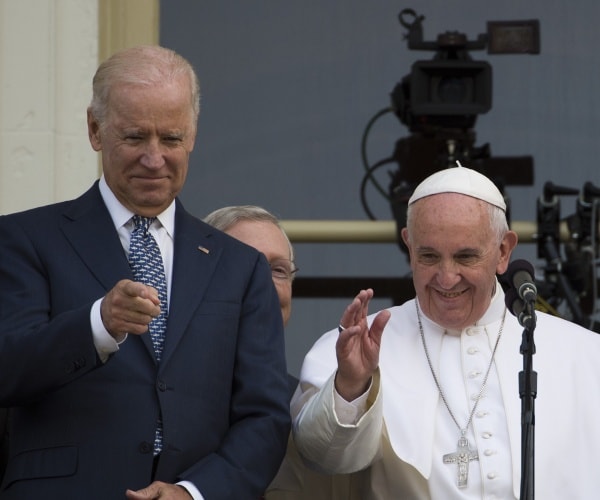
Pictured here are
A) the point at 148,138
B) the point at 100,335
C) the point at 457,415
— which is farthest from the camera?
the point at 457,415

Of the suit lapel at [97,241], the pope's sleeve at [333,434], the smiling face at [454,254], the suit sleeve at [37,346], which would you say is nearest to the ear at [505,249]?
the smiling face at [454,254]

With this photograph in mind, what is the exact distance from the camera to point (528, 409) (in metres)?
3.75

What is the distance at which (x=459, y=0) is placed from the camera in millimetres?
6410

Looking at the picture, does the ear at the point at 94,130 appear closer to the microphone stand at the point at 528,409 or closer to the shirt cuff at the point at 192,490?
the shirt cuff at the point at 192,490

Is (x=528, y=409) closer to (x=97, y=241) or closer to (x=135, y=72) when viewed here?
(x=97, y=241)

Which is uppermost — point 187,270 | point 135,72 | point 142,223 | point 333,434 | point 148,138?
point 135,72

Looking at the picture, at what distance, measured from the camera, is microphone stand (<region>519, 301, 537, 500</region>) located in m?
3.69

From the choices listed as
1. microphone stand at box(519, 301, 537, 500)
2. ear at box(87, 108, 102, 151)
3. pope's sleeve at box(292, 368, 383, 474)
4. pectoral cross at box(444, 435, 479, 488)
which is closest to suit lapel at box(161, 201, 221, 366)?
ear at box(87, 108, 102, 151)

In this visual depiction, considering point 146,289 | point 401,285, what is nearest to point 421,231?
point 146,289

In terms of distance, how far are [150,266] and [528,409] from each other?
0.90 m

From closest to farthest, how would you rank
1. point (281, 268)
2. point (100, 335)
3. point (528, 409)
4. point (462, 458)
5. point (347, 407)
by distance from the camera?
point (100, 335), point (528, 409), point (347, 407), point (462, 458), point (281, 268)

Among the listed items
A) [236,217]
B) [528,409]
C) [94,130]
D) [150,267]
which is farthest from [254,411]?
[236,217]

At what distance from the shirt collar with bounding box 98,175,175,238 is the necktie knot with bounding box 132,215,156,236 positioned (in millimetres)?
14

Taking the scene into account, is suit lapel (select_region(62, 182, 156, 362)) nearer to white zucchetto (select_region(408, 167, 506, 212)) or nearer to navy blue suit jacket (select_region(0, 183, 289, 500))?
navy blue suit jacket (select_region(0, 183, 289, 500))
